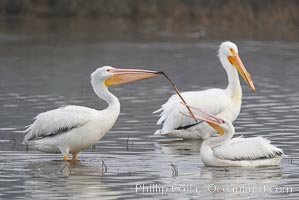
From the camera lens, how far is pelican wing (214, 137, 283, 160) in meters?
9.55

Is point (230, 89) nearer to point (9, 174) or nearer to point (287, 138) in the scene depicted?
point (287, 138)

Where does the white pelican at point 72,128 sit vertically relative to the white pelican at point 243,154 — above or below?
above

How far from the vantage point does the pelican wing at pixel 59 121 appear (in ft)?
32.0

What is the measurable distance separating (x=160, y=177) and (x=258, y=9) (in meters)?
21.4

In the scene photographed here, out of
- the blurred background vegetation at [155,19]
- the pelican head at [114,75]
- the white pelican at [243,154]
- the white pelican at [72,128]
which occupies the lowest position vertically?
the white pelican at [243,154]

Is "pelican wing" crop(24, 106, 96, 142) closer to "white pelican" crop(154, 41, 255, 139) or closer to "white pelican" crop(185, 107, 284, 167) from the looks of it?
"white pelican" crop(185, 107, 284, 167)

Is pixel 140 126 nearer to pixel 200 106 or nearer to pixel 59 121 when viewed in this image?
pixel 200 106

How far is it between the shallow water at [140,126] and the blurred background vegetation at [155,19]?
4.02 metres

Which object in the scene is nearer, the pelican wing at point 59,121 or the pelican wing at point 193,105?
the pelican wing at point 59,121

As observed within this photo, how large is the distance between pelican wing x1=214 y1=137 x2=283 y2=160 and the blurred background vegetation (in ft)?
52.6

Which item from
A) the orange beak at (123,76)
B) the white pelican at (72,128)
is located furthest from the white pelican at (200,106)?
the white pelican at (72,128)

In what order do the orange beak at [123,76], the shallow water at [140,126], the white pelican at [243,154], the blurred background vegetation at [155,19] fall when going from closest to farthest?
the shallow water at [140,126] < the white pelican at [243,154] < the orange beak at [123,76] < the blurred background vegetation at [155,19]

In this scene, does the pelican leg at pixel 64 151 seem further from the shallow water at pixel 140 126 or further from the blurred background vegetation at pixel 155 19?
the blurred background vegetation at pixel 155 19

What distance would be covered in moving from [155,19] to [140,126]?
64.9 ft
